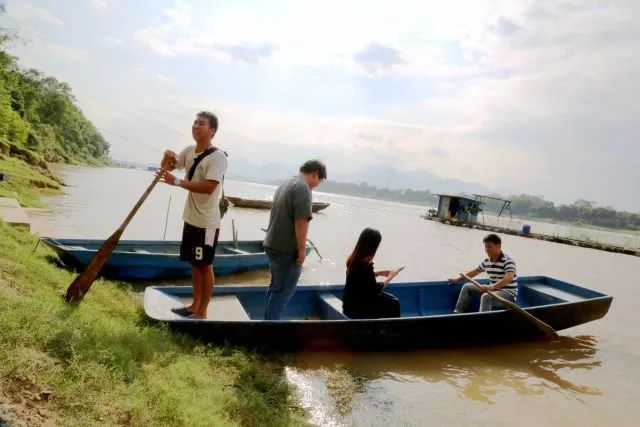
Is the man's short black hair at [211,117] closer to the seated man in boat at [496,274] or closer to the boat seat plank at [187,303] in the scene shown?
the boat seat plank at [187,303]

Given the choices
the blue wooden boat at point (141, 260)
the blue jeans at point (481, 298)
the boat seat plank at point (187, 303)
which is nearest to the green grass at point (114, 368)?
the boat seat plank at point (187, 303)

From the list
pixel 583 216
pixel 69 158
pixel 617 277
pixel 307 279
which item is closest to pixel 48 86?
pixel 69 158

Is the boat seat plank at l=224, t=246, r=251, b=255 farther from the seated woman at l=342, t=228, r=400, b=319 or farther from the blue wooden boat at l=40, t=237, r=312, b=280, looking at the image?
the seated woman at l=342, t=228, r=400, b=319

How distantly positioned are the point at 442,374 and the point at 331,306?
187 centimetres

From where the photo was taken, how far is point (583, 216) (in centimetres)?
10769

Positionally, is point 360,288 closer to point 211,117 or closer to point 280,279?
point 280,279

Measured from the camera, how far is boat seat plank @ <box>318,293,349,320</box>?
252 inches

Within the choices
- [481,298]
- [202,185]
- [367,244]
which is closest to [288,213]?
[202,185]

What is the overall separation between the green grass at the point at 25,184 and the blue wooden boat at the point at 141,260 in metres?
9.62

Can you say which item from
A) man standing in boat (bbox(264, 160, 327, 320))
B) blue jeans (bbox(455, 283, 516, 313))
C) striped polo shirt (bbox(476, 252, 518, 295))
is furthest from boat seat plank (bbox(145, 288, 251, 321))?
striped polo shirt (bbox(476, 252, 518, 295))

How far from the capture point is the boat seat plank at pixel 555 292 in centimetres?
853

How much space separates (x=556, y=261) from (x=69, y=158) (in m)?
68.8

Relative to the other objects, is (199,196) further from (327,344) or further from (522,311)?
(522,311)

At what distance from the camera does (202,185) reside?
435 centimetres
